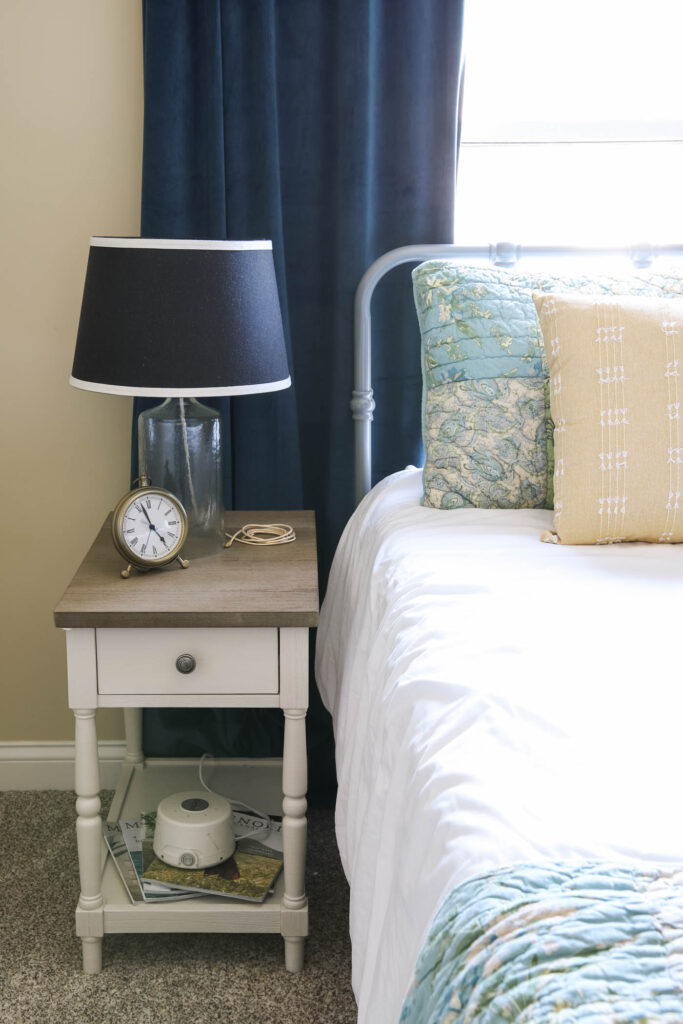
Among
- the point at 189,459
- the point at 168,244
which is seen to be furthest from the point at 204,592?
the point at 168,244

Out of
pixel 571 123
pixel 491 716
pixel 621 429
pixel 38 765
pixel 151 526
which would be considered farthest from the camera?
pixel 38 765

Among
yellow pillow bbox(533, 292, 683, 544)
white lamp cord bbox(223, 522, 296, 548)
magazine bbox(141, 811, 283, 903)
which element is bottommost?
magazine bbox(141, 811, 283, 903)

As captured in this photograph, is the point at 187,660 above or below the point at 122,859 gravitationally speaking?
above

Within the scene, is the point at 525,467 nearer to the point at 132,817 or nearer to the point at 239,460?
the point at 239,460

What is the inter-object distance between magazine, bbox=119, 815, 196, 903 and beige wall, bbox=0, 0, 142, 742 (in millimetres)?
418

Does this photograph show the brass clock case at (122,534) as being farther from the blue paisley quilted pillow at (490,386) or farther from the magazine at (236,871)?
the magazine at (236,871)

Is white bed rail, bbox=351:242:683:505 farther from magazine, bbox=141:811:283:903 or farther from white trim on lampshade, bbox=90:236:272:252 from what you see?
magazine, bbox=141:811:283:903

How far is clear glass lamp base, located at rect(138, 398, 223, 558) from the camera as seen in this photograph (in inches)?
63.8

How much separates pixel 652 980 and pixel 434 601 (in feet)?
2.29

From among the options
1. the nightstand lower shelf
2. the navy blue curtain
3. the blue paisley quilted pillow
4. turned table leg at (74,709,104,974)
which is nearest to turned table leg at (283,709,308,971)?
the nightstand lower shelf

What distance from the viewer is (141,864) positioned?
169cm

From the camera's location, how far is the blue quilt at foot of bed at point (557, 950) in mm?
577

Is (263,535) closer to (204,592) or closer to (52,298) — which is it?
(204,592)

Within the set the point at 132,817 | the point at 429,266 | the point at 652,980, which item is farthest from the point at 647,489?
the point at 132,817
